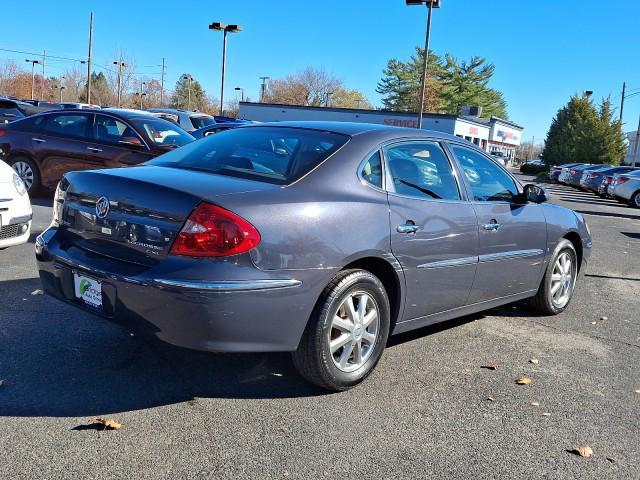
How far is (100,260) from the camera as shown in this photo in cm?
338

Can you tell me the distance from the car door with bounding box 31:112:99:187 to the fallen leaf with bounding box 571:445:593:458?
26.7 ft

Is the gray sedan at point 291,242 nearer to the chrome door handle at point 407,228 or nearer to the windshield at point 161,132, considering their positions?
the chrome door handle at point 407,228

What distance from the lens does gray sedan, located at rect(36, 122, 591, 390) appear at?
122 inches

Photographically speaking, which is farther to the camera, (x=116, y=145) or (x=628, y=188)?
(x=628, y=188)

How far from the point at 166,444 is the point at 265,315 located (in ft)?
2.51

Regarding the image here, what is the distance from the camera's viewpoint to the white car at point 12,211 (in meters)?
5.52

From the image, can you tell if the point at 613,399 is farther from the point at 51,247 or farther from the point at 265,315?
the point at 51,247

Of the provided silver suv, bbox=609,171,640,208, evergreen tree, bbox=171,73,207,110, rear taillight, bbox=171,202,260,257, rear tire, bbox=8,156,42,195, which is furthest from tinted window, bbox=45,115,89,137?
evergreen tree, bbox=171,73,207,110

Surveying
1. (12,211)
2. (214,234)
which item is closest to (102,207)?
(214,234)

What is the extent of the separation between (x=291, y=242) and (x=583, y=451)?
5.92ft

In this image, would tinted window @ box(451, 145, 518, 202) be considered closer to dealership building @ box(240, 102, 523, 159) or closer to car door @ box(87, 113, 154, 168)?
car door @ box(87, 113, 154, 168)

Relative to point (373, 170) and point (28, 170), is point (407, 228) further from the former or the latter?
point (28, 170)

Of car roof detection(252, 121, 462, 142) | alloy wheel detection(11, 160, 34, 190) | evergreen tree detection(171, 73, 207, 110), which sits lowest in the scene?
alloy wheel detection(11, 160, 34, 190)

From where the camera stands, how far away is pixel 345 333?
3615mm
